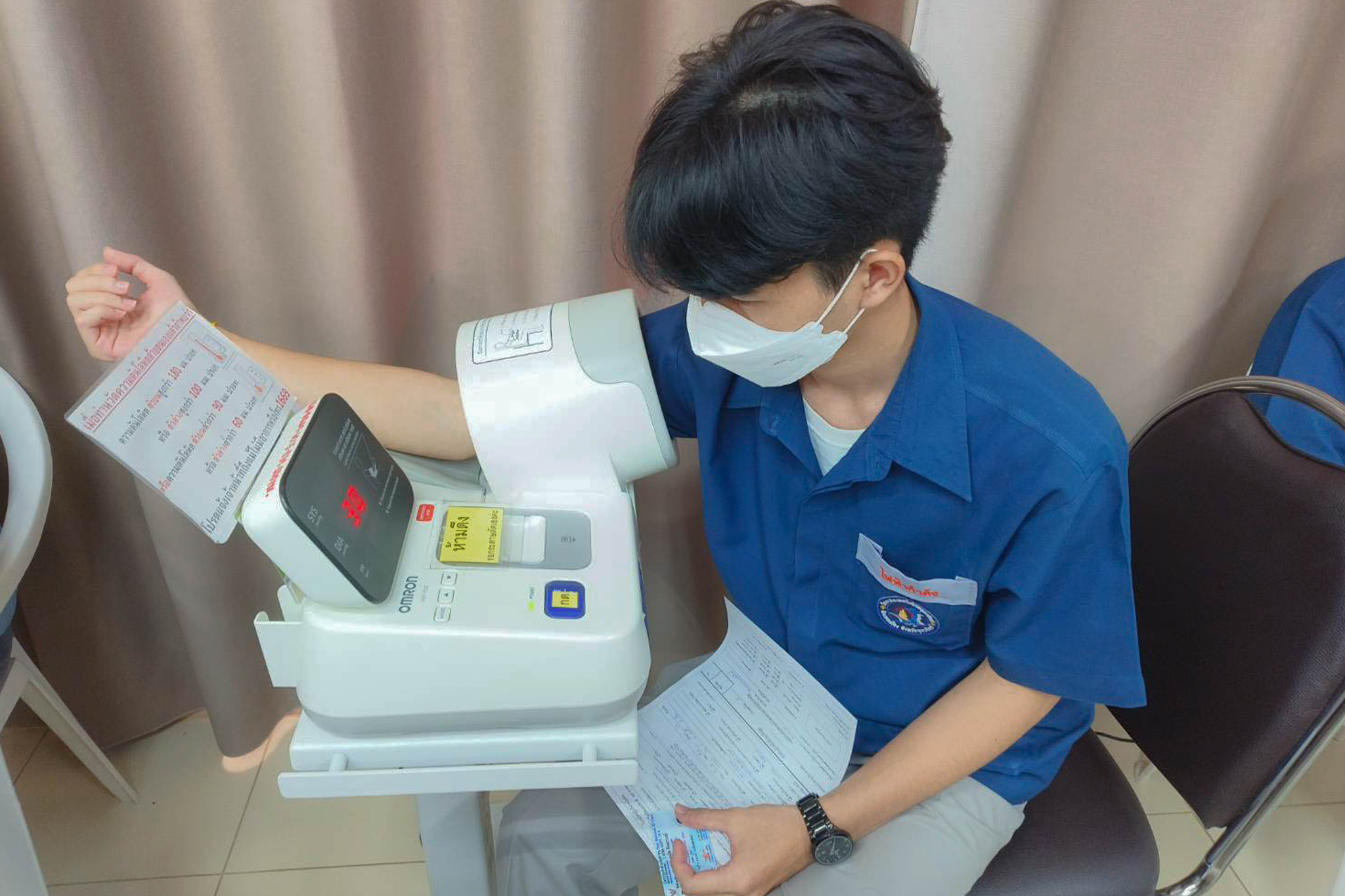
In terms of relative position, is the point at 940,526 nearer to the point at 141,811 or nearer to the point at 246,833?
the point at 246,833

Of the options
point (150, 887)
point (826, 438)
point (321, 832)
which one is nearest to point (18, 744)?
point (150, 887)

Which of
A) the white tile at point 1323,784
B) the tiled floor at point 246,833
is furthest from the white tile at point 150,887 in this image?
the white tile at point 1323,784

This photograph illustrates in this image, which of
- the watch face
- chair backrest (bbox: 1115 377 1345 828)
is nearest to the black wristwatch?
the watch face

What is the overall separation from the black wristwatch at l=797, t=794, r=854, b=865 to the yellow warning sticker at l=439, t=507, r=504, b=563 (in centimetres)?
39

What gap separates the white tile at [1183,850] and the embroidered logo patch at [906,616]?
883 millimetres

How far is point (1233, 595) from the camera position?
0.91 meters

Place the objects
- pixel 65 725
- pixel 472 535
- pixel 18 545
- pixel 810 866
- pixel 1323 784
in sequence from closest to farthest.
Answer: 1. pixel 472 535
2. pixel 810 866
3. pixel 18 545
4. pixel 65 725
5. pixel 1323 784

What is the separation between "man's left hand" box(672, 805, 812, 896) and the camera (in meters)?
0.78

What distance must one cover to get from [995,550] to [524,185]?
770 mm

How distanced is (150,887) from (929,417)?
138 centimetres

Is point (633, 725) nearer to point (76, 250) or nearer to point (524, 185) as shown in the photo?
point (524, 185)

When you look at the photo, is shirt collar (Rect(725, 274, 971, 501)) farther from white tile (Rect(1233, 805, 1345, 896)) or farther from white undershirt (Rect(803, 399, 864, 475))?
white tile (Rect(1233, 805, 1345, 896))

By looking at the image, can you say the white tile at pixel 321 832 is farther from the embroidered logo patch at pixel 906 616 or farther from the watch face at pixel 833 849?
the embroidered logo patch at pixel 906 616

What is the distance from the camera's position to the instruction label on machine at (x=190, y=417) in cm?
57
